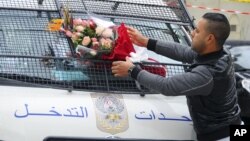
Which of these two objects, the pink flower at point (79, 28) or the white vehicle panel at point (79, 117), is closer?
the white vehicle panel at point (79, 117)

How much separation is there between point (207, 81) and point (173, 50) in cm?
65

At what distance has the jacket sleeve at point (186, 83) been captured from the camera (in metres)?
3.42

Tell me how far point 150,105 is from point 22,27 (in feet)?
4.08

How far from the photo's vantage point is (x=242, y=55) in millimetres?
6387

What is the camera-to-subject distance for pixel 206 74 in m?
3.45

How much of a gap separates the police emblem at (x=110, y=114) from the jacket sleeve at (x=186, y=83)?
0.26 m

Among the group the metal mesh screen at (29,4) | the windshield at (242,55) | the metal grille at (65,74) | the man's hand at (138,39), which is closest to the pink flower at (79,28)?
the metal grille at (65,74)

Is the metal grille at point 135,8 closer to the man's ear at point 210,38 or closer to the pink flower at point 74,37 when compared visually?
the pink flower at point 74,37

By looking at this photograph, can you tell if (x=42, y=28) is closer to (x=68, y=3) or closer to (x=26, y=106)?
(x=68, y=3)

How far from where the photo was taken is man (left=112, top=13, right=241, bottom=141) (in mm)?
3443

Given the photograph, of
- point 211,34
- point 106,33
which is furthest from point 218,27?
point 106,33

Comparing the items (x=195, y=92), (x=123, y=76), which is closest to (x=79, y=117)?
(x=123, y=76)

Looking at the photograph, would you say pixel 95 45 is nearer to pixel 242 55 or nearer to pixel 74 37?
pixel 74 37

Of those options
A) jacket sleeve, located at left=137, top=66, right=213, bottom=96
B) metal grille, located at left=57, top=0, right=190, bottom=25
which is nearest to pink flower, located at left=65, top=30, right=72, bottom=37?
metal grille, located at left=57, top=0, right=190, bottom=25
